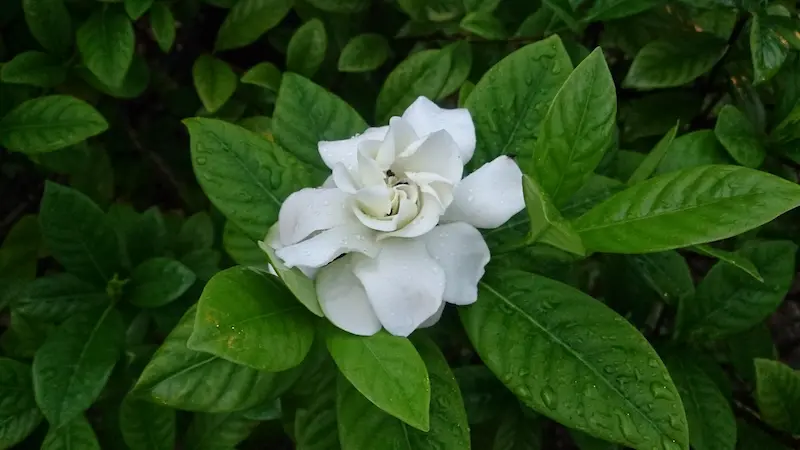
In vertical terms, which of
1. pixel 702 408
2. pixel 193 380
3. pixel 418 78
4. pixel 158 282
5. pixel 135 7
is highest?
pixel 135 7

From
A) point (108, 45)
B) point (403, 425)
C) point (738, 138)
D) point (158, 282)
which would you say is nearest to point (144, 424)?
point (158, 282)

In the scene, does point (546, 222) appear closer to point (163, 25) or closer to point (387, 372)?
point (387, 372)

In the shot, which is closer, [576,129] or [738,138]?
[576,129]

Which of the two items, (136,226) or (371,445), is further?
(136,226)

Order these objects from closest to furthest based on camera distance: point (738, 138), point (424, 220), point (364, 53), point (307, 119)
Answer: point (424, 220) < point (307, 119) < point (738, 138) < point (364, 53)

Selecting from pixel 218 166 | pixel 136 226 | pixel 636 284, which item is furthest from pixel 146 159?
pixel 636 284

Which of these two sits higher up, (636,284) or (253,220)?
(253,220)

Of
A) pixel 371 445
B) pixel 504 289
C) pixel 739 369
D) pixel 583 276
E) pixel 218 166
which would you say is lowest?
pixel 739 369

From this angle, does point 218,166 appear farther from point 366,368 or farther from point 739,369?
point 739,369
